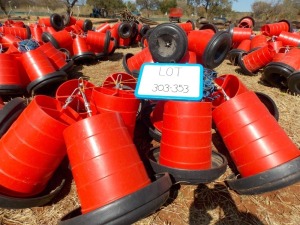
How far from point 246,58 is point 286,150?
448cm

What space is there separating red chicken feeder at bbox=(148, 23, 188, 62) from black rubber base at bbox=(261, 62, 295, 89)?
276cm

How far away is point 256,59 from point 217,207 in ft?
14.6

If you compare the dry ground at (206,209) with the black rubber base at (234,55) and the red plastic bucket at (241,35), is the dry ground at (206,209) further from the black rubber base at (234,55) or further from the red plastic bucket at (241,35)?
the red plastic bucket at (241,35)

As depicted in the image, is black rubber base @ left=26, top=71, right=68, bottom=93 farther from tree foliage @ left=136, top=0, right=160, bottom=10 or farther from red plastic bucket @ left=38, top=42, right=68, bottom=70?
tree foliage @ left=136, top=0, right=160, bottom=10

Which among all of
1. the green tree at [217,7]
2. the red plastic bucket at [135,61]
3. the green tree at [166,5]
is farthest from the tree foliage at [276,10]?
the red plastic bucket at [135,61]

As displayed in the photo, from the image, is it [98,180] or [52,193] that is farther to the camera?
[52,193]

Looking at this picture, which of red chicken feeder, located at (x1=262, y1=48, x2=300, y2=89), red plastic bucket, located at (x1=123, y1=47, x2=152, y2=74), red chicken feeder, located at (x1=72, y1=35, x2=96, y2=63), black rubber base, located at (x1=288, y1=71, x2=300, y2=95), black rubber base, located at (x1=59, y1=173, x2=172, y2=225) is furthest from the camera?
red chicken feeder, located at (x1=72, y1=35, x2=96, y2=63)

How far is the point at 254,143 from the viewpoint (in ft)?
7.11

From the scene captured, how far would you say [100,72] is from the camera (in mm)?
6480

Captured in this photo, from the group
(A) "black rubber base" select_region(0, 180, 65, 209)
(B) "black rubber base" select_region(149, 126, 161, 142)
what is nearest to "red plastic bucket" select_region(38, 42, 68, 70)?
(B) "black rubber base" select_region(149, 126, 161, 142)

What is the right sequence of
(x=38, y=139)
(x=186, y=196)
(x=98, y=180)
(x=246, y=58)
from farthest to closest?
(x=246, y=58) < (x=186, y=196) < (x=38, y=139) < (x=98, y=180)

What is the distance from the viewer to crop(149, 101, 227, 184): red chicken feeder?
2.15 m

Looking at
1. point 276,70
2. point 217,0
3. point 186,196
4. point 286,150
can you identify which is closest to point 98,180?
point 186,196

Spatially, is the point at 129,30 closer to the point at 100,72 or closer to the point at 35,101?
the point at 100,72
